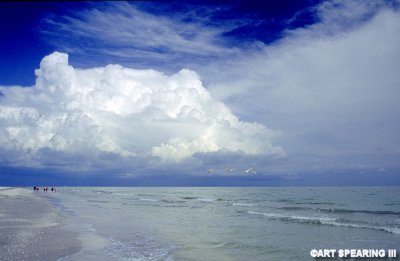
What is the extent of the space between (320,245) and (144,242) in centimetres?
1199

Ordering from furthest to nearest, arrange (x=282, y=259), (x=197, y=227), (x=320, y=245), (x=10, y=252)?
(x=197, y=227), (x=320, y=245), (x=282, y=259), (x=10, y=252)

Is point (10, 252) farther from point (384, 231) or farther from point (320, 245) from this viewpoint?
point (384, 231)

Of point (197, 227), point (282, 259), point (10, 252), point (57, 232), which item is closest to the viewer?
point (10, 252)

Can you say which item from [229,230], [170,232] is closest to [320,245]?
[229,230]

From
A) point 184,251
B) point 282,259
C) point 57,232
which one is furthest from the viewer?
point 57,232

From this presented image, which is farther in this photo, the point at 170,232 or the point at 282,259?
the point at 170,232

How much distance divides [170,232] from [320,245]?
38.8 feet

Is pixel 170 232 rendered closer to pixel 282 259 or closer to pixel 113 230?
pixel 113 230

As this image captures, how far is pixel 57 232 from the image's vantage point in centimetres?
2628

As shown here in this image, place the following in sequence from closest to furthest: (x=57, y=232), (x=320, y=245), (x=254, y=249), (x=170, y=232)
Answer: (x=254, y=249) → (x=320, y=245) → (x=57, y=232) → (x=170, y=232)

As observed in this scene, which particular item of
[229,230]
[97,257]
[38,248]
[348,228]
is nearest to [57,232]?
[38,248]

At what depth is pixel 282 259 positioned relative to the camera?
19.4m

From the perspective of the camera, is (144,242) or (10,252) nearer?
(10,252)

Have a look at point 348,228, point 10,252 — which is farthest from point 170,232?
point 348,228
